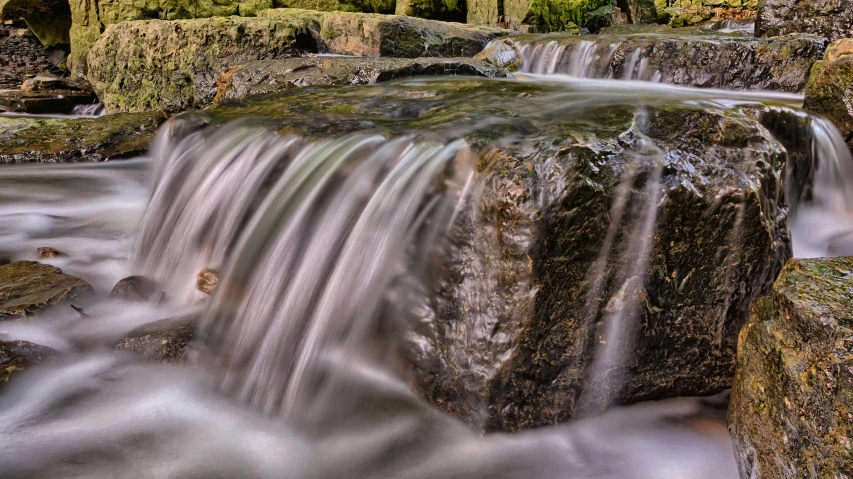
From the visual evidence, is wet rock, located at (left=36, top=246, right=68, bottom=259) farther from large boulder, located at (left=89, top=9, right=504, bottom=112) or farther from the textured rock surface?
the textured rock surface

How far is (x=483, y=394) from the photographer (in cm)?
222

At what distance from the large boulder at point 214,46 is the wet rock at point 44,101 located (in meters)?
1.43

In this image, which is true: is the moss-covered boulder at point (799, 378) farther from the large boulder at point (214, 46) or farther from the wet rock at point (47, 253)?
the large boulder at point (214, 46)

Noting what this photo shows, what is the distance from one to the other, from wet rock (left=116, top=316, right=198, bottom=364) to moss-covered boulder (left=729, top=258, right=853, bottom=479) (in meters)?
2.43

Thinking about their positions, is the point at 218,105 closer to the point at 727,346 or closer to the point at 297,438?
the point at 297,438

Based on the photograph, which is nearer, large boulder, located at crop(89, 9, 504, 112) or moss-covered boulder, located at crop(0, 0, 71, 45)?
large boulder, located at crop(89, 9, 504, 112)

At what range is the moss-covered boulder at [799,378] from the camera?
151cm

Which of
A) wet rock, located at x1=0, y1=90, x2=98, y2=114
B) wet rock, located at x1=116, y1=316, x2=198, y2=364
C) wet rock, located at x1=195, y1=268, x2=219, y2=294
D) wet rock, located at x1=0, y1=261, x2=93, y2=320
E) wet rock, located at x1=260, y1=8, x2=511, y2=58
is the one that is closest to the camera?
wet rock, located at x1=116, y1=316, x2=198, y2=364

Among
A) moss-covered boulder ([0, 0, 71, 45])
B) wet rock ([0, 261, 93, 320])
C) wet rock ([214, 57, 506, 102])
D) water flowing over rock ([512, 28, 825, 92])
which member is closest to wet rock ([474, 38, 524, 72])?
water flowing over rock ([512, 28, 825, 92])

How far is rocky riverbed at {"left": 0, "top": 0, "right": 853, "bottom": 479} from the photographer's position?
211 cm

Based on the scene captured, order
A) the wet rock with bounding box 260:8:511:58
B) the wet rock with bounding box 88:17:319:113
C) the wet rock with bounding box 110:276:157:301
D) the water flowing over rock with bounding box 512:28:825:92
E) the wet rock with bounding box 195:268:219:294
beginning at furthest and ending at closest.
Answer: the wet rock with bounding box 260:8:511:58 → the wet rock with bounding box 88:17:319:113 → the water flowing over rock with bounding box 512:28:825:92 → the wet rock with bounding box 110:276:157:301 → the wet rock with bounding box 195:268:219:294

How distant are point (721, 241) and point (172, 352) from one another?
2.56 metres

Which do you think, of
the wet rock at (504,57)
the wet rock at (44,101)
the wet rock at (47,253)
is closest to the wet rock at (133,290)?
the wet rock at (47,253)

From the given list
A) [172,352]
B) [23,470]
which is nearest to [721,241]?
[172,352]
